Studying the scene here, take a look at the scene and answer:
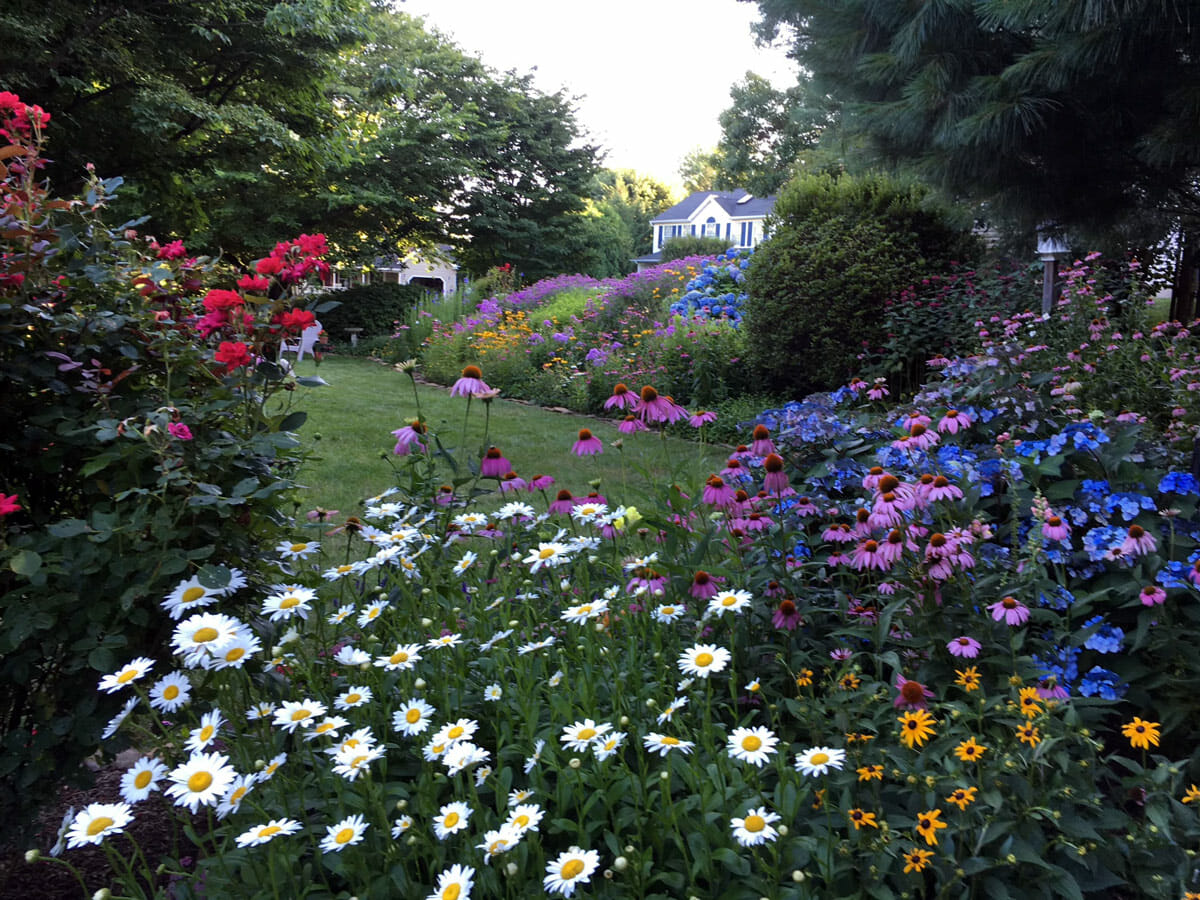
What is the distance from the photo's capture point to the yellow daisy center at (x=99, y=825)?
44.4 inches

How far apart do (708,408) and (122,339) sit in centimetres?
563

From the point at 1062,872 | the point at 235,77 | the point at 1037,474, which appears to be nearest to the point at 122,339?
the point at 1062,872

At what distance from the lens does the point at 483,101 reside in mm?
23453

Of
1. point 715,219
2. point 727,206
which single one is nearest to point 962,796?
point 715,219

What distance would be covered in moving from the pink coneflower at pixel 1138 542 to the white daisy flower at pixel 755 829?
3.66 ft

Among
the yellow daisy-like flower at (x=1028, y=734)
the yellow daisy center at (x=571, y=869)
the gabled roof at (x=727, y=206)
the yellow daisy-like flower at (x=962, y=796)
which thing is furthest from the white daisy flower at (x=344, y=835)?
the gabled roof at (x=727, y=206)

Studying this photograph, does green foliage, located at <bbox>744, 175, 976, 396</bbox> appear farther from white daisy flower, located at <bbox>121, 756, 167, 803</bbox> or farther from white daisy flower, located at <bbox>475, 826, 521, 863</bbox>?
white daisy flower, located at <bbox>121, 756, 167, 803</bbox>

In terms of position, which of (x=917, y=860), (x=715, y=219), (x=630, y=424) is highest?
(x=715, y=219)

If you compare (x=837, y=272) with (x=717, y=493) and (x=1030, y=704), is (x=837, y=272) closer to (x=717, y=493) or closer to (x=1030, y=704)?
(x=717, y=493)

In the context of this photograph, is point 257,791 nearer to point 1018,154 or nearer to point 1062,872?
point 1062,872

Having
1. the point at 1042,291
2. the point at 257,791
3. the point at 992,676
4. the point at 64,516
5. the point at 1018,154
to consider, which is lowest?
Answer: the point at 257,791

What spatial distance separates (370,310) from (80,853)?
1738cm

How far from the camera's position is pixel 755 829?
117 cm

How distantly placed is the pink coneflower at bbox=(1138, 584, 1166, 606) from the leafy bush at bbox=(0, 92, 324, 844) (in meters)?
1.86
